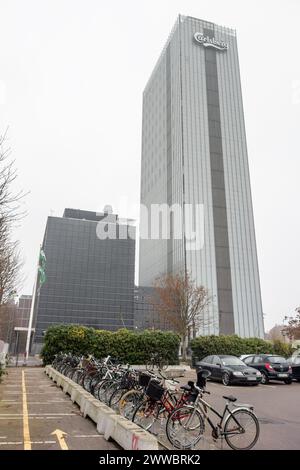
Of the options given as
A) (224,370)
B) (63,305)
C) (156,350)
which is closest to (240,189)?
(63,305)

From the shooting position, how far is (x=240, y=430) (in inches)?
244

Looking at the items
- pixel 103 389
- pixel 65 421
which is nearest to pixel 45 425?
pixel 65 421

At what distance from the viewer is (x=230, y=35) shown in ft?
341

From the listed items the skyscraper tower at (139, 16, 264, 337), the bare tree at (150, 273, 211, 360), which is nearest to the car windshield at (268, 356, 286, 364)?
the bare tree at (150, 273, 211, 360)

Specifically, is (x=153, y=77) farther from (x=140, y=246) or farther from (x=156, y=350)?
(x=156, y=350)

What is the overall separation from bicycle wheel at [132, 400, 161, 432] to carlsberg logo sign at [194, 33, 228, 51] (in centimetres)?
10594

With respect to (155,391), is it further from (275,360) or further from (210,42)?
(210,42)

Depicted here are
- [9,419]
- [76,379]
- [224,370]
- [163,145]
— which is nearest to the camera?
[9,419]

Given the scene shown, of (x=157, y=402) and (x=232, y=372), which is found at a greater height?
(x=232, y=372)

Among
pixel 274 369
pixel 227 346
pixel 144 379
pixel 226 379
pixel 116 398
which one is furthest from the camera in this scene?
pixel 227 346

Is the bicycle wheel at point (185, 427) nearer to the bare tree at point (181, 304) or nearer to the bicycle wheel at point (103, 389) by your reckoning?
the bicycle wheel at point (103, 389)

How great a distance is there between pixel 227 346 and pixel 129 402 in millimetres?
22128
